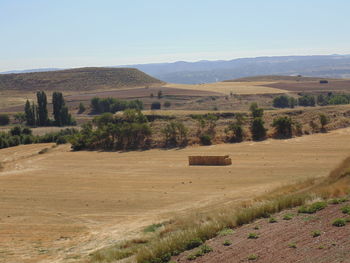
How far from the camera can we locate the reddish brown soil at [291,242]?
966 centimetres

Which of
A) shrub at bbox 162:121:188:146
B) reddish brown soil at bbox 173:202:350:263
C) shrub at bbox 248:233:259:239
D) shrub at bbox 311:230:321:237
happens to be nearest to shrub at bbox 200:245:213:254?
reddish brown soil at bbox 173:202:350:263

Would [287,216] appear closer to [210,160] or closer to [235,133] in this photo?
[210,160]

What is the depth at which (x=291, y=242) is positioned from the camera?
10523mm

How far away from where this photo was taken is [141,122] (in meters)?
55.1

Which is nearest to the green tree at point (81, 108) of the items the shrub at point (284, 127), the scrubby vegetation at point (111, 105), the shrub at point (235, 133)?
the scrubby vegetation at point (111, 105)

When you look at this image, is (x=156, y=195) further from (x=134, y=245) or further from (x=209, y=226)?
(x=209, y=226)

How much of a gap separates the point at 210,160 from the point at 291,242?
26728 millimetres

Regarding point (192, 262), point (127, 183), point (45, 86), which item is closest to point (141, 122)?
point (127, 183)

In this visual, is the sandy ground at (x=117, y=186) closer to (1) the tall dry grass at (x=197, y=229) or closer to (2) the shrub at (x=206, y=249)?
(1) the tall dry grass at (x=197, y=229)

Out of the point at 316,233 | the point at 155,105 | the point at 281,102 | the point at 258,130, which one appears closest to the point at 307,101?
the point at 281,102

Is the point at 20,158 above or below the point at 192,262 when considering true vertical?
below

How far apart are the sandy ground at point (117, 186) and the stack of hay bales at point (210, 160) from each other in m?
0.73

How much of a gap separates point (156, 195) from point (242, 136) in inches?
882

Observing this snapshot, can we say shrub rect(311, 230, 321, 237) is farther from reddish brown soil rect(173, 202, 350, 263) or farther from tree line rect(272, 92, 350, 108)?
tree line rect(272, 92, 350, 108)
